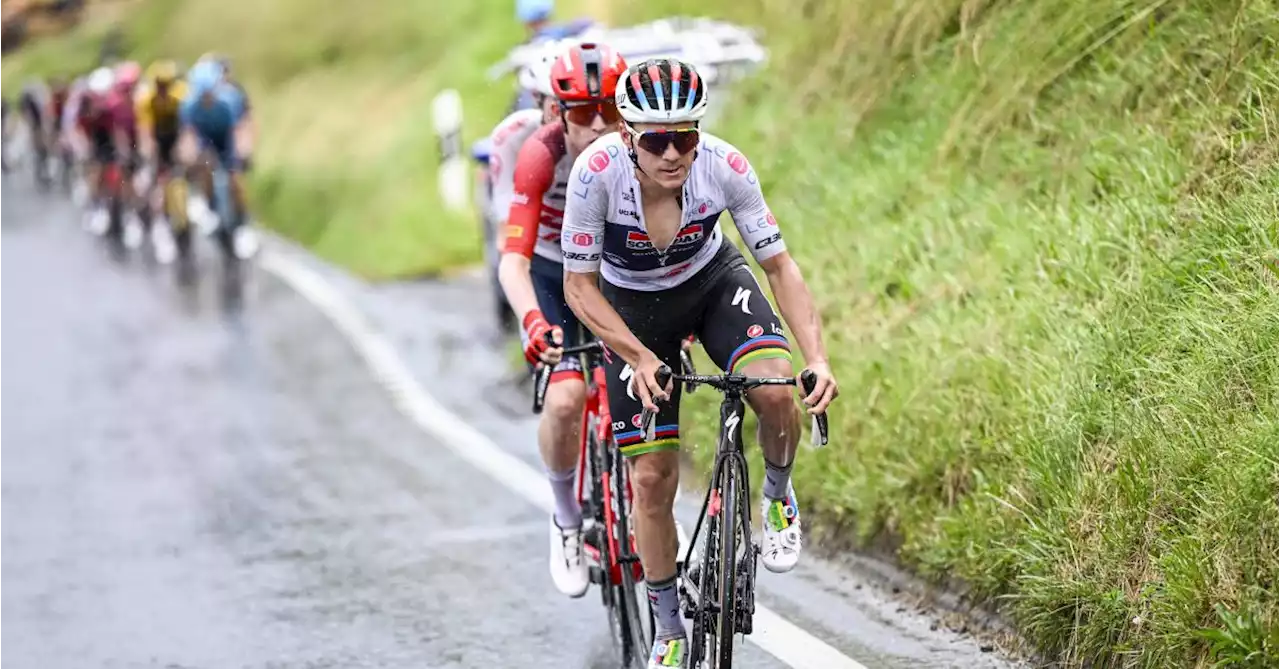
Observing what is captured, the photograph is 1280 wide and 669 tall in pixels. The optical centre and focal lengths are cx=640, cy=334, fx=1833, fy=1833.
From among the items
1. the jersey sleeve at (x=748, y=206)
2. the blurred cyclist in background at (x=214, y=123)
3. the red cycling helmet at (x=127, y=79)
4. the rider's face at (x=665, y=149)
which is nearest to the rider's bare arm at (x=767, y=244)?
the jersey sleeve at (x=748, y=206)

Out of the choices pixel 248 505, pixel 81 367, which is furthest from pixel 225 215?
pixel 248 505

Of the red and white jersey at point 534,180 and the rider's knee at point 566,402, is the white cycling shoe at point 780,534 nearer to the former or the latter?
the rider's knee at point 566,402

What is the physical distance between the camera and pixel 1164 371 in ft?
20.8

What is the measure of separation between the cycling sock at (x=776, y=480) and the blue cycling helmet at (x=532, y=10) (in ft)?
24.2

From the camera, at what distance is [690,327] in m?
6.19

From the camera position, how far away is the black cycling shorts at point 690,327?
5.96m

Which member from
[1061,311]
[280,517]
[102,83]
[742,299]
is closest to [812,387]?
[742,299]

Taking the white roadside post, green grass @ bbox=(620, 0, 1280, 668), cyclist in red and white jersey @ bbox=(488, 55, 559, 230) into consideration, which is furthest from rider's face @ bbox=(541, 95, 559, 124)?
the white roadside post

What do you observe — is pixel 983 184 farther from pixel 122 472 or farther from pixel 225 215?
pixel 225 215

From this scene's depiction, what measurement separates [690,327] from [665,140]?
80 cm

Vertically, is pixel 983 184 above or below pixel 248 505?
above

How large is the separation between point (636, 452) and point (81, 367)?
432 inches

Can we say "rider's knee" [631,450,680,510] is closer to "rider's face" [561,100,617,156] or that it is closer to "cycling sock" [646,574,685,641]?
"cycling sock" [646,574,685,641]

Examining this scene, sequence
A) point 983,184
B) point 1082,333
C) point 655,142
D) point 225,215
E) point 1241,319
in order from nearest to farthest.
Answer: point 655,142 < point 1241,319 < point 1082,333 < point 983,184 < point 225,215
